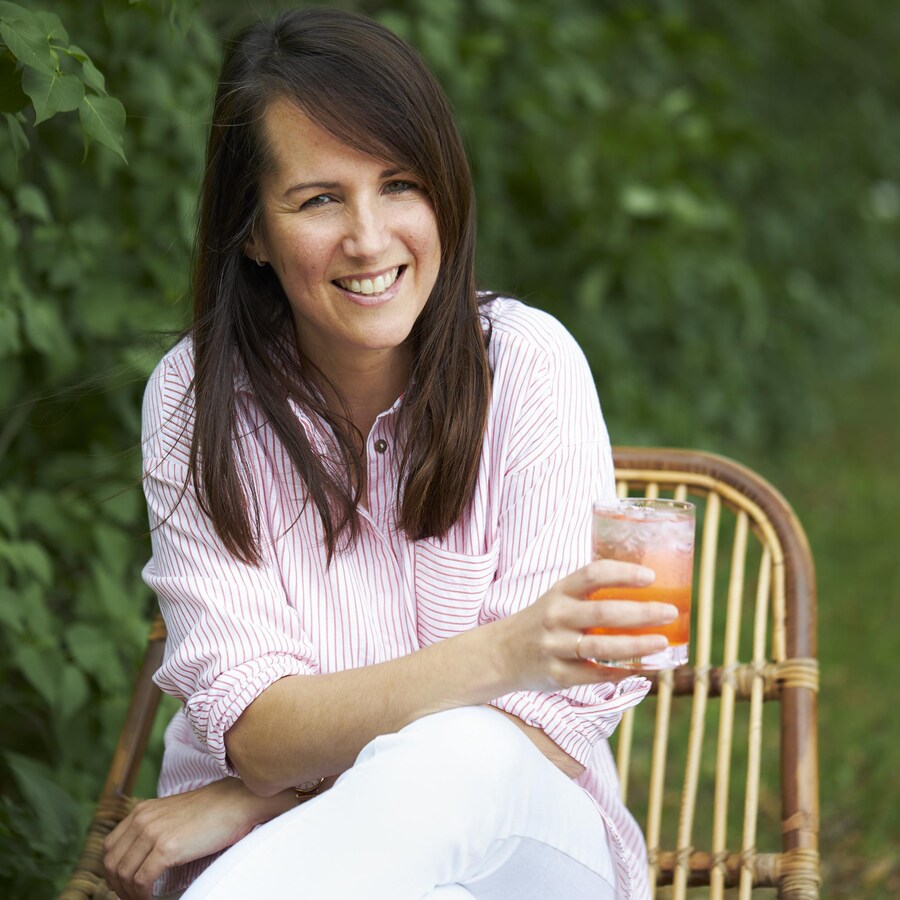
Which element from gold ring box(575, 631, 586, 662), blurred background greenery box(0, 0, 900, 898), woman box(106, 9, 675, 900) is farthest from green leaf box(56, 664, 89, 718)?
gold ring box(575, 631, 586, 662)

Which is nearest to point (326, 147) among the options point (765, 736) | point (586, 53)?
point (765, 736)

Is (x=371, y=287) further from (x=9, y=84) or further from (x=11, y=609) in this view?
(x=11, y=609)

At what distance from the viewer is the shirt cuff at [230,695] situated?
167 centimetres

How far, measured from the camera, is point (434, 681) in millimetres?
1547

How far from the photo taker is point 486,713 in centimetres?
153

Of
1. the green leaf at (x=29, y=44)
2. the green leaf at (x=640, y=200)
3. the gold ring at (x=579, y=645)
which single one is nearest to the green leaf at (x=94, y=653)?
the green leaf at (x=29, y=44)

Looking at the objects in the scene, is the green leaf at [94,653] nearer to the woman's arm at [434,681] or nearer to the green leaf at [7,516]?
the green leaf at [7,516]

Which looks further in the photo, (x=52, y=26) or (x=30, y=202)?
(x=30, y=202)

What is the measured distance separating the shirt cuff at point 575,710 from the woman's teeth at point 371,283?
583 millimetres

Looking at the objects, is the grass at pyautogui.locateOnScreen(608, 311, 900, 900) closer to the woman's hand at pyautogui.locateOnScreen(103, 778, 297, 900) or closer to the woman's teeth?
the woman's hand at pyautogui.locateOnScreen(103, 778, 297, 900)

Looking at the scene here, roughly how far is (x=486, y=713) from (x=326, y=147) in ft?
2.54

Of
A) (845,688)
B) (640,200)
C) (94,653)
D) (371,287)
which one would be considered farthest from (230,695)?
(640,200)

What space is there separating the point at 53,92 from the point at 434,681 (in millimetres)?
916

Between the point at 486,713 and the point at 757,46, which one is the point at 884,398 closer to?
the point at 757,46
